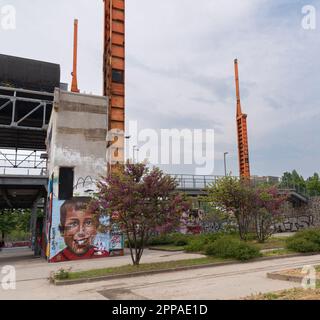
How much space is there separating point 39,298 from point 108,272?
3.82 metres

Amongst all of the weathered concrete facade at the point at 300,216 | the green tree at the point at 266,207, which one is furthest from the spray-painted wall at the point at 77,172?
the weathered concrete facade at the point at 300,216

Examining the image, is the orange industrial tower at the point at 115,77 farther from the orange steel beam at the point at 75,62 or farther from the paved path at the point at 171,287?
the paved path at the point at 171,287

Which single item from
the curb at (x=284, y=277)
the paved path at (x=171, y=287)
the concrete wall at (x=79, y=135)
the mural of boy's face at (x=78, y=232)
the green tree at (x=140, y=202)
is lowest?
the paved path at (x=171, y=287)

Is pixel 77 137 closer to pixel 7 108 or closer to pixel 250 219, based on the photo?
pixel 7 108

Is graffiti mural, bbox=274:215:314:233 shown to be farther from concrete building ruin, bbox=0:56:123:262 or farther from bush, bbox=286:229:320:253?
concrete building ruin, bbox=0:56:123:262

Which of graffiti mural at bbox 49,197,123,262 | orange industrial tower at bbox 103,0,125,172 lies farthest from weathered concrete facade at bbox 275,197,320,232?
graffiti mural at bbox 49,197,123,262

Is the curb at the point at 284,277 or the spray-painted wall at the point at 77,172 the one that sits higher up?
the spray-painted wall at the point at 77,172

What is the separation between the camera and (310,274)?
34.3ft

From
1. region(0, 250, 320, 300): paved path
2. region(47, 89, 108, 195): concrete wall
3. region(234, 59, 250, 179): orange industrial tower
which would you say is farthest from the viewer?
region(234, 59, 250, 179): orange industrial tower

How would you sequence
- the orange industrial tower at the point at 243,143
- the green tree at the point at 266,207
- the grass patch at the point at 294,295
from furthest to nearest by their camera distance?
the orange industrial tower at the point at 243,143 → the green tree at the point at 266,207 → the grass patch at the point at 294,295

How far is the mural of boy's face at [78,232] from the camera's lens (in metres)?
21.5

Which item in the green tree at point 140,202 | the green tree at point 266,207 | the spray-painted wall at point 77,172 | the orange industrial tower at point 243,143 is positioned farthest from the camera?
the orange industrial tower at point 243,143

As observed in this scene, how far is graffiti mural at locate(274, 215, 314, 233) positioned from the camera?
140 feet
